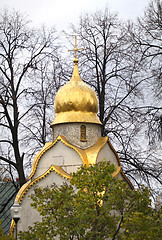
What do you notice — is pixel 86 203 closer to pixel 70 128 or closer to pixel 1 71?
pixel 70 128

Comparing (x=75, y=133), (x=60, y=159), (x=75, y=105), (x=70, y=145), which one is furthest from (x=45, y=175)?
(x=75, y=105)

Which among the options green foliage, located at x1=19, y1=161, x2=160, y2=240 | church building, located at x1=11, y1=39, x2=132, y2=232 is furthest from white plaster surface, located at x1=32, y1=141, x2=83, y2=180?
green foliage, located at x1=19, y1=161, x2=160, y2=240

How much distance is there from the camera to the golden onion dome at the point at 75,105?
627 inches

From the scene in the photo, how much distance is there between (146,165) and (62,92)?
5027 mm

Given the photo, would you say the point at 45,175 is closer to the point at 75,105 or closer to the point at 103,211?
the point at 75,105

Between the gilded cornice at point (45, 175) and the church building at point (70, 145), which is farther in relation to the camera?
the church building at point (70, 145)

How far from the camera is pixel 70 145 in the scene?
1529 centimetres

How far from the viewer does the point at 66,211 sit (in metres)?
10.4

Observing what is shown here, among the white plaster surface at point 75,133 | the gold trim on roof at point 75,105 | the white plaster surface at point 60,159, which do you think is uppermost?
the gold trim on roof at point 75,105

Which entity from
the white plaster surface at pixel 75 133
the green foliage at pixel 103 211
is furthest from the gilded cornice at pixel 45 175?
the green foliage at pixel 103 211

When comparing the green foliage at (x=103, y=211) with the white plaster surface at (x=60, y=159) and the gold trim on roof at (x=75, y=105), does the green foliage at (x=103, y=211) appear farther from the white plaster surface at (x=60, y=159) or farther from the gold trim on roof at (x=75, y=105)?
the gold trim on roof at (x=75, y=105)

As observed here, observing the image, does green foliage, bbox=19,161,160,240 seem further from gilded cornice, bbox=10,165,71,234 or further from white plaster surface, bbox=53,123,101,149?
white plaster surface, bbox=53,123,101,149

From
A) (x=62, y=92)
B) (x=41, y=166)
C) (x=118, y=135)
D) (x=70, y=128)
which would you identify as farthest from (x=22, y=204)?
(x=118, y=135)

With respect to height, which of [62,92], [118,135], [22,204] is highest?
[62,92]
